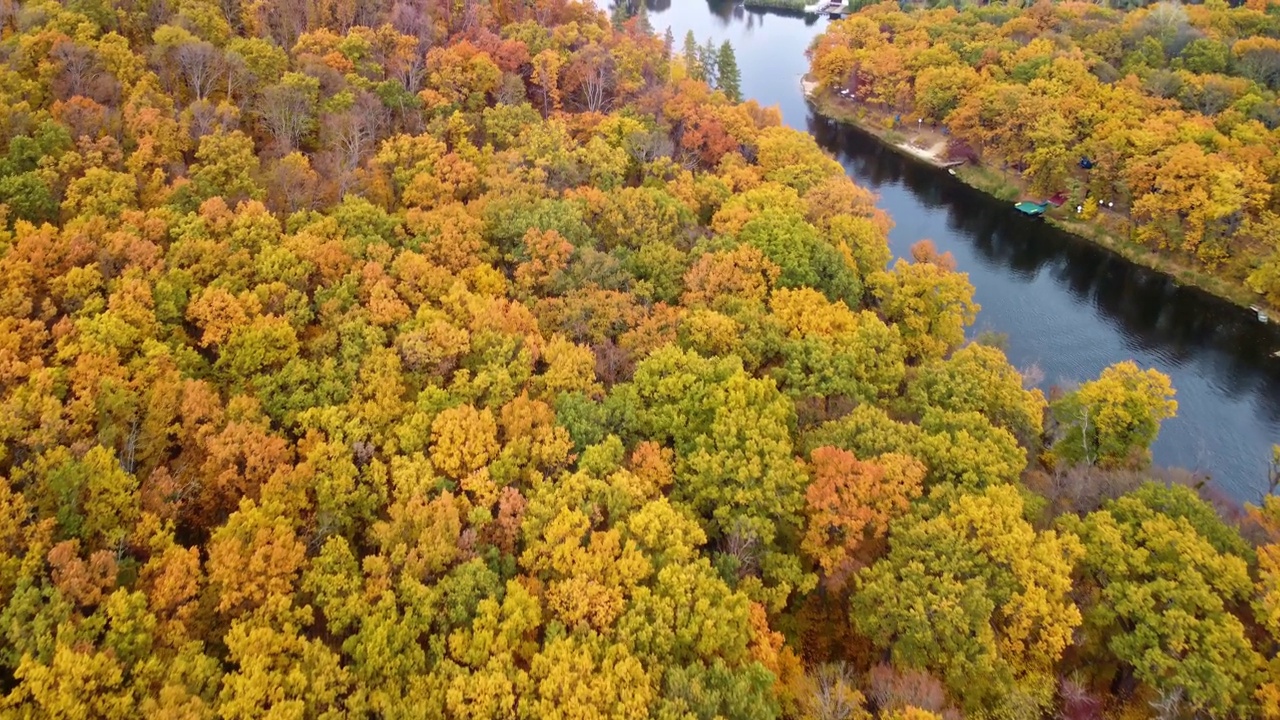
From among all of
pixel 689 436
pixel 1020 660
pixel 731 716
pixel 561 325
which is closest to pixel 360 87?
pixel 561 325

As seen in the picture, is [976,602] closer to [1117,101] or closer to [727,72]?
[1117,101]

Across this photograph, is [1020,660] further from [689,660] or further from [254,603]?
[254,603]

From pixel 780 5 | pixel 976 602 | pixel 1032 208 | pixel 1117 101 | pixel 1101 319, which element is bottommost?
pixel 1101 319

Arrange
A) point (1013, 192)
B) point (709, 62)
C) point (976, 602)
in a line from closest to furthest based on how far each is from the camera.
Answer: point (976, 602) → point (1013, 192) → point (709, 62)

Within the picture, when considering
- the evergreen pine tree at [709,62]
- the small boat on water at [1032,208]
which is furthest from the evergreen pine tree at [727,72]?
the small boat on water at [1032,208]

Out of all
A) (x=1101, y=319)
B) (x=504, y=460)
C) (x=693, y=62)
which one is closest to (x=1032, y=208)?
(x=1101, y=319)

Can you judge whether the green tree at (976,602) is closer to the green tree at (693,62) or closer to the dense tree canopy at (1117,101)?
the dense tree canopy at (1117,101)
